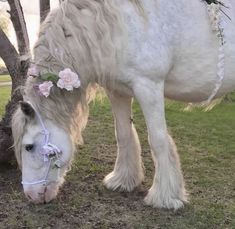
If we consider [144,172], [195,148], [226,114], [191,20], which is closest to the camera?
[191,20]

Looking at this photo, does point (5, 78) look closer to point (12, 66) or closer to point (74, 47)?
point (12, 66)

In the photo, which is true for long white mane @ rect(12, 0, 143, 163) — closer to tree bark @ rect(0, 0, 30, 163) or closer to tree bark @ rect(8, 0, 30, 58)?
tree bark @ rect(0, 0, 30, 163)

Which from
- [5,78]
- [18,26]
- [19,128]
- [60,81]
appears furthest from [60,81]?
[5,78]

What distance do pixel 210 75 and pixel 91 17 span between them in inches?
34.9

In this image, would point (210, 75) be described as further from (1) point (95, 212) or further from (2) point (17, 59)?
(2) point (17, 59)

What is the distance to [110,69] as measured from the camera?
287 cm

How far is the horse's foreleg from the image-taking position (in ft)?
9.68

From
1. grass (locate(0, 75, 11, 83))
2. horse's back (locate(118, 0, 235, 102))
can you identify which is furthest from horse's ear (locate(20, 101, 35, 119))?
grass (locate(0, 75, 11, 83))

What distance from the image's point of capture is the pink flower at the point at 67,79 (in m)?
2.77

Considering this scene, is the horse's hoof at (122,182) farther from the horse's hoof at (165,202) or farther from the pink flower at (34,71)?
the pink flower at (34,71)

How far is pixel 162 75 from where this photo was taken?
2953 millimetres

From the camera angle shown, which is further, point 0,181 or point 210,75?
point 0,181

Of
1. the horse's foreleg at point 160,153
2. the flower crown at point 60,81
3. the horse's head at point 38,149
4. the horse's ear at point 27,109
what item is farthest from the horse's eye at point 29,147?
the horse's foreleg at point 160,153

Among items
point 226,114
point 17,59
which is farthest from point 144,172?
point 226,114
